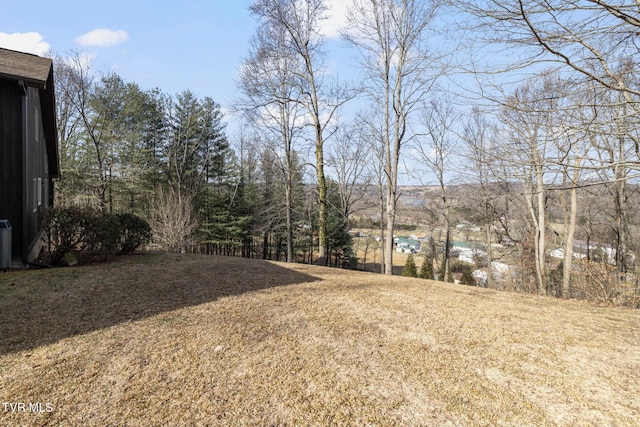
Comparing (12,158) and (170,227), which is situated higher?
(12,158)

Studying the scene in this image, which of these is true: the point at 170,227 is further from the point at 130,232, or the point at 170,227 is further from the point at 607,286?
the point at 607,286

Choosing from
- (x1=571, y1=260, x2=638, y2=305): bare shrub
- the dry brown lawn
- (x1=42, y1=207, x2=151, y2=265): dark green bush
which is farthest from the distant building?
(x1=571, y1=260, x2=638, y2=305): bare shrub

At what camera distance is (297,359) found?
3.05 m

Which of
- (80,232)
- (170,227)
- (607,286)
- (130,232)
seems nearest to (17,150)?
(80,232)

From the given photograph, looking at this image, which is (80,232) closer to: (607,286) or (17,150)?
(17,150)

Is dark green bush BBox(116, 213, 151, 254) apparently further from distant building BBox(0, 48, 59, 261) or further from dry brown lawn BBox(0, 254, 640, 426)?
dry brown lawn BBox(0, 254, 640, 426)

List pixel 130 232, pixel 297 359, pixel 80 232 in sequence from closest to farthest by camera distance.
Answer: pixel 297 359
pixel 80 232
pixel 130 232

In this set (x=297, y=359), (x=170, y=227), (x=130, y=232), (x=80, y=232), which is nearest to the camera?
(x=297, y=359)

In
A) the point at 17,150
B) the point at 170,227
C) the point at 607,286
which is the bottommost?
the point at 607,286

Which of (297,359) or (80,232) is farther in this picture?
(80,232)

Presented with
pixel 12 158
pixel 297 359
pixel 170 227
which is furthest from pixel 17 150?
pixel 297 359

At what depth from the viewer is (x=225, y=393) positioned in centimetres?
247

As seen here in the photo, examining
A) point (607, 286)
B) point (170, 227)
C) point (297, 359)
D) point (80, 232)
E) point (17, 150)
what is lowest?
point (607, 286)

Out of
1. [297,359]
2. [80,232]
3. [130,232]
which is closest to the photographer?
[297,359]
